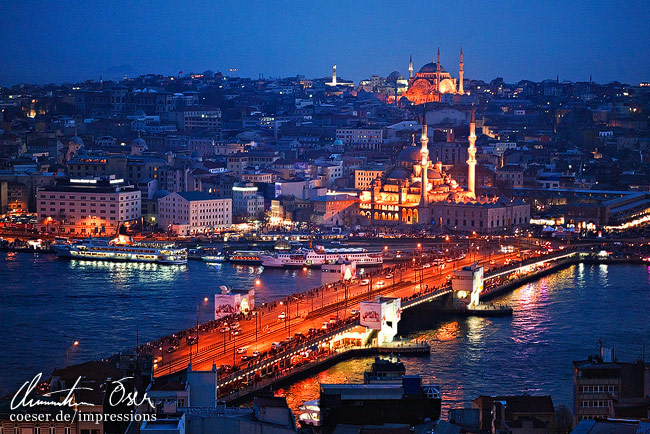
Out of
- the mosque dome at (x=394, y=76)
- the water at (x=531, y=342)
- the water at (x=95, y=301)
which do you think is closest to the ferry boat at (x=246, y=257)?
the water at (x=95, y=301)

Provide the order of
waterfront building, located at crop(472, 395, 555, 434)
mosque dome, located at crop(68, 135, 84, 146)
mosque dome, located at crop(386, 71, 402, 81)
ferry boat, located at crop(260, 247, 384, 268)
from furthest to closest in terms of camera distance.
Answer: mosque dome, located at crop(386, 71, 402, 81), mosque dome, located at crop(68, 135, 84, 146), ferry boat, located at crop(260, 247, 384, 268), waterfront building, located at crop(472, 395, 555, 434)

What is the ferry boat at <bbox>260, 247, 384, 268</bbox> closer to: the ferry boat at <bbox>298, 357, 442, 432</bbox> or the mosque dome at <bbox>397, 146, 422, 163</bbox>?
the mosque dome at <bbox>397, 146, 422, 163</bbox>

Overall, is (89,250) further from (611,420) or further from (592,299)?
(611,420)

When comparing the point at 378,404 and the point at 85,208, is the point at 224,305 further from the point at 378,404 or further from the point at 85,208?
the point at 85,208

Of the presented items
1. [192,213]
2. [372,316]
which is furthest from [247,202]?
[372,316]

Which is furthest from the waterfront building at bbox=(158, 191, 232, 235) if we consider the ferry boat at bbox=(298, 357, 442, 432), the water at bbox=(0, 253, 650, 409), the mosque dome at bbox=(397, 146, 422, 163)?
the ferry boat at bbox=(298, 357, 442, 432)

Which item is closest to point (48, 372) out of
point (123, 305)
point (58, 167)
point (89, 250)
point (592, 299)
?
point (123, 305)

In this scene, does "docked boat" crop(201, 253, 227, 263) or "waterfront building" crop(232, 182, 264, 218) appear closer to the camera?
"docked boat" crop(201, 253, 227, 263)
